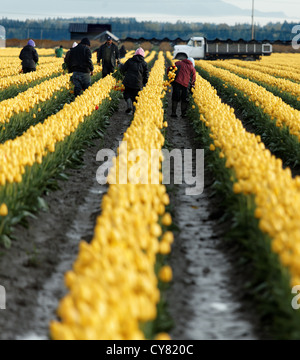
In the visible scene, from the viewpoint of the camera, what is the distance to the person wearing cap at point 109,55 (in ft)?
63.4

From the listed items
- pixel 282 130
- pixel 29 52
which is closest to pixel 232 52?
pixel 29 52

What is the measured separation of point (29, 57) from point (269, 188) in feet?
58.8

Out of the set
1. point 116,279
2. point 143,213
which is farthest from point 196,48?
point 116,279

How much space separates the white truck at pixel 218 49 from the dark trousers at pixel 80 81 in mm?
31954

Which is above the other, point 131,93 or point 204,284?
point 131,93

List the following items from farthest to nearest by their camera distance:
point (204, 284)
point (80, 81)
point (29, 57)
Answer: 1. point (29, 57)
2. point (80, 81)
3. point (204, 284)

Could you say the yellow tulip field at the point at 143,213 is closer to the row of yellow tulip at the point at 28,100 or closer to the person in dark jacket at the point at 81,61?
the row of yellow tulip at the point at 28,100

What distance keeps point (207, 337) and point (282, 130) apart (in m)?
7.68

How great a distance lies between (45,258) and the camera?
246 inches

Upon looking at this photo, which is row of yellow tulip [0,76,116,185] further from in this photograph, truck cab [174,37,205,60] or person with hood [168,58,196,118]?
truck cab [174,37,205,60]

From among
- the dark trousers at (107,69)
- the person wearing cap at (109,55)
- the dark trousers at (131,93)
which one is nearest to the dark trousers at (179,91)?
the dark trousers at (131,93)

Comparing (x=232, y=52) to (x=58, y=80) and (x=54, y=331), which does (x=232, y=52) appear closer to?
(x=58, y=80)

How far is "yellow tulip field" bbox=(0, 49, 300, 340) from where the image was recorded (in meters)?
3.50

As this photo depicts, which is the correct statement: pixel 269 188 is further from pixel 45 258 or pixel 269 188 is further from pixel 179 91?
pixel 179 91
